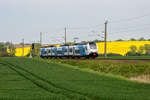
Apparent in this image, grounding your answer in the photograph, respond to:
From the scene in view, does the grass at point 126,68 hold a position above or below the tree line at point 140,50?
below

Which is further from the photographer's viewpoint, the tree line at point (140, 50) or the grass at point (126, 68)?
the tree line at point (140, 50)

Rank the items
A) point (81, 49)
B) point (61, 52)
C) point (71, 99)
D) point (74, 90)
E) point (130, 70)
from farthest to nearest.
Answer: point (61, 52), point (81, 49), point (130, 70), point (74, 90), point (71, 99)

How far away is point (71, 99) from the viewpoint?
40.3 ft

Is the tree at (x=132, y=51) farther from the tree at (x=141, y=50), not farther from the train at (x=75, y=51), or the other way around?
the train at (x=75, y=51)

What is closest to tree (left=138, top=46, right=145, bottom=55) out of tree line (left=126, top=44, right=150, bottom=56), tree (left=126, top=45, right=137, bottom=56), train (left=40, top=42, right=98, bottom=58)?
tree line (left=126, top=44, right=150, bottom=56)

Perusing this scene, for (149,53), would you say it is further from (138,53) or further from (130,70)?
(130,70)

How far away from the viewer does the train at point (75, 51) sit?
53.0m

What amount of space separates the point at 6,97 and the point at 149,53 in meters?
75.1

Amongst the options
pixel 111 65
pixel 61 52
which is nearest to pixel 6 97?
pixel 111 65

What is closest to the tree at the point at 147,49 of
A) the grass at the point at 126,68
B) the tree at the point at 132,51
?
the tree at the point at 132,51

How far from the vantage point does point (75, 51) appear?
5644cm

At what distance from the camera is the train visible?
53.0m

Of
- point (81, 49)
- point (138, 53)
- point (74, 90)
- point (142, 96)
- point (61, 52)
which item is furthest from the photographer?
point (138, 53)

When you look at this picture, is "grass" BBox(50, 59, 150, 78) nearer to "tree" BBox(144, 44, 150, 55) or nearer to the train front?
the train front
